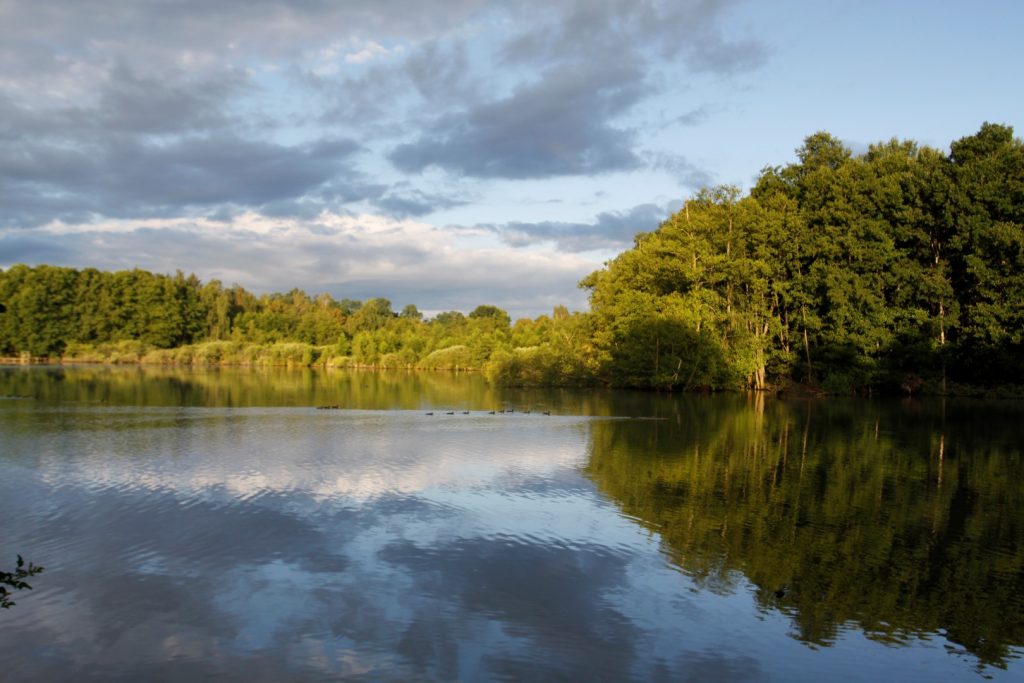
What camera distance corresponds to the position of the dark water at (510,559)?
25.4 ft

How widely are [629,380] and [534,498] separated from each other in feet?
126

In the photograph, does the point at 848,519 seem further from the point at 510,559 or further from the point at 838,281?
the point at 838,281

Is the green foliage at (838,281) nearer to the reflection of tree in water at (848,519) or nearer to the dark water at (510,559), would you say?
the reflection of tree in water at (848,519)

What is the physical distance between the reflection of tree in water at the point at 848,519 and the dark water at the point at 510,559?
0.20 feet

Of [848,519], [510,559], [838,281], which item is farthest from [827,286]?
[510,559]

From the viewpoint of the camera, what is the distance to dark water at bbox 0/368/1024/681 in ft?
25.4

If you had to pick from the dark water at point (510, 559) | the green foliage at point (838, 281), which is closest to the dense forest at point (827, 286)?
the green foliage at point (838, 281)

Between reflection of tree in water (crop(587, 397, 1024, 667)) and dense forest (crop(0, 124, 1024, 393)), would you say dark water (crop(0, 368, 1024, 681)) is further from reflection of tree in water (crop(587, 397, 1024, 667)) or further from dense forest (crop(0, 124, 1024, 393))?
dense forest (crop(0, 124, 1024, 393))

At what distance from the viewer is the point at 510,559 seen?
437 inches

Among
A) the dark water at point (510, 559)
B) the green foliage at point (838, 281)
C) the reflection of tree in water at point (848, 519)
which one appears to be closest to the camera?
the dark water at point (510, 559)

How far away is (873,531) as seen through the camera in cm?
1288

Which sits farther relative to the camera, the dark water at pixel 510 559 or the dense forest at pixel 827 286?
A: the dense forest at pixel 827 286

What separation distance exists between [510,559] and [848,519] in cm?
689

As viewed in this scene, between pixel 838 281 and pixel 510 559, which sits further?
pixel 838 281
